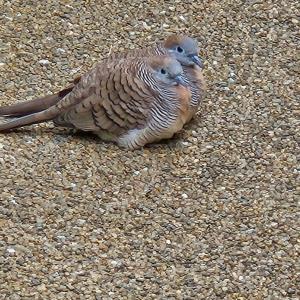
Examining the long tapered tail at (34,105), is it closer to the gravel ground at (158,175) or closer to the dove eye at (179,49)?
the gravel ground at (158,175)

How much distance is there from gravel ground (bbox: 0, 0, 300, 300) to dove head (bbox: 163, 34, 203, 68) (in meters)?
0.34

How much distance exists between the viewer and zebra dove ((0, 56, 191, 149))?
5965mm

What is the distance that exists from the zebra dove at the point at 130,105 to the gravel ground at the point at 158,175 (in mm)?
99

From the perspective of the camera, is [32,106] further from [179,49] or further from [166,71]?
[179,49]

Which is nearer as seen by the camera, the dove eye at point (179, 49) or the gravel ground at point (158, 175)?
the gravel ground at point (158, 175)

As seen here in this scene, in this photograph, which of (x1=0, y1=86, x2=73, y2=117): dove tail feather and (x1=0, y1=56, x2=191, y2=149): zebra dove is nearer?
(x1=0, y1=56, x2=191, y2=149): zebra dove

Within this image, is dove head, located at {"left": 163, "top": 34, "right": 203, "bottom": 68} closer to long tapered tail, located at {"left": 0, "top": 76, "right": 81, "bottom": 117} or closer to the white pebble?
long tapered tail, located at {"left": 0, "top": 76, "right": 81, "bottom": 117}

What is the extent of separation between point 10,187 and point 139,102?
985mm

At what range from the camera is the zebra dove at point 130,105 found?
596cm

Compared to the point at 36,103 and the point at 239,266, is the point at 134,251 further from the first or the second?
the point at 36,103

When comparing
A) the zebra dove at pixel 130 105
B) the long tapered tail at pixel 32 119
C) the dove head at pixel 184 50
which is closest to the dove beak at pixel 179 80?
the zebra dove at pixel 130 105

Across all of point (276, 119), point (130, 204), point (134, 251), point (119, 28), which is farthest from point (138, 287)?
point (119, 28)

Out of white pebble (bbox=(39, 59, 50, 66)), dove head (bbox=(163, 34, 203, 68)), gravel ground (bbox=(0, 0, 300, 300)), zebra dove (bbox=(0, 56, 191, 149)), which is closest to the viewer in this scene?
gravel ground (bbox=(0, 0, 300, 300))

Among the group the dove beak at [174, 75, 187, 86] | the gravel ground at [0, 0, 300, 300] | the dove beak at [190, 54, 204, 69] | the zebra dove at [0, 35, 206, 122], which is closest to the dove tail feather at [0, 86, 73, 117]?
the zebra dove at [0, 35, 206, 122]
